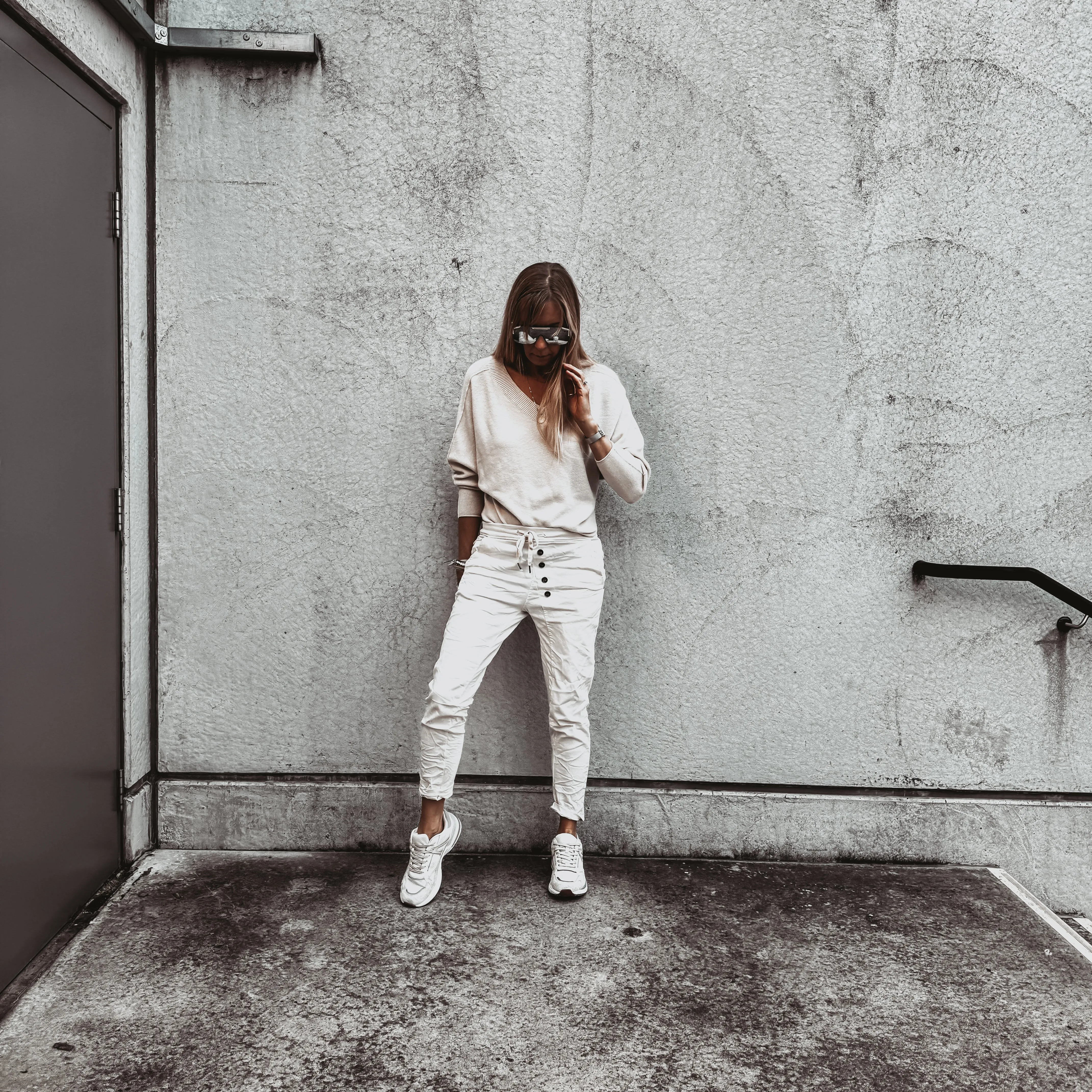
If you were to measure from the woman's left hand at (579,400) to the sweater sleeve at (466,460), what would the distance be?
0.37 meters

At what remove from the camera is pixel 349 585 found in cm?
345

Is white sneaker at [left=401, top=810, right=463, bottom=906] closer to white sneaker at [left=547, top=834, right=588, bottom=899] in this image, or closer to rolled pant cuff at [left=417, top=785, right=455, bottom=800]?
rolled pant cuff at [left=417, top=785, right=455, bottom=800]

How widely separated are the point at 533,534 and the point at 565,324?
74 centimetres

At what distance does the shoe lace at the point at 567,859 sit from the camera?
10.3 feet

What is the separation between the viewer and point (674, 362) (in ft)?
11.1

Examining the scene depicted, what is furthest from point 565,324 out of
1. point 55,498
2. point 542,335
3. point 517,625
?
point 55,498

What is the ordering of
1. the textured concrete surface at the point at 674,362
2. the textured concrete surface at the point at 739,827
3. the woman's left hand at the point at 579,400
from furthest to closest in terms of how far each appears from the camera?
the textured concrete surface at the point at 739,827, the textured concrete surface at the point at 674,362, the woman's left hand at the point at 579,400

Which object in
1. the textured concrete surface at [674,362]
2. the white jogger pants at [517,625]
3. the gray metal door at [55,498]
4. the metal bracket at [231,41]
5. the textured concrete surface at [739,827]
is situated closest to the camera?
the gray metal door at [55,498]

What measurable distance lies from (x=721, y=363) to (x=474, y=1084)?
256 cm

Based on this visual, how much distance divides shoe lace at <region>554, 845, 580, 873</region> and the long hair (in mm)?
1448

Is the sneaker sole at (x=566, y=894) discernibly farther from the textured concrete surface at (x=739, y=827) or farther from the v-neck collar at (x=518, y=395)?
the v-neck collar at (x=518, y=395)

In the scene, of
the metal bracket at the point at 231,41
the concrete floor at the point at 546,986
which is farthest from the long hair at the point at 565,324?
the concrete floor at the point at 546,986

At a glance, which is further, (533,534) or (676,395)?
(676,395)

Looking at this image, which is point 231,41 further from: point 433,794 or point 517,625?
point 433,794
